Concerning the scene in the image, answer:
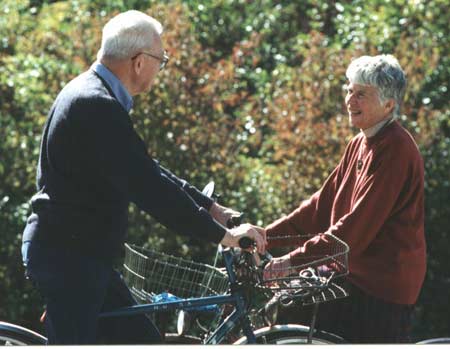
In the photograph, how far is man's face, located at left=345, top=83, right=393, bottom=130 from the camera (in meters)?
4.92

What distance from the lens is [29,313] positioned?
7.99 meters

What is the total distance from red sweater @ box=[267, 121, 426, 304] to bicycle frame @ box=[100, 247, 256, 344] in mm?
299

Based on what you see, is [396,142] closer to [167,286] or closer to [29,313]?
[167,286]

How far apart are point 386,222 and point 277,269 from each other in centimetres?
52

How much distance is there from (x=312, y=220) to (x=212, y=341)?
838 mm

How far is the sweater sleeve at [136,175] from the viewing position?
4277 millimetres

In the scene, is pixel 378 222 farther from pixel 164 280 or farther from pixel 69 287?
pixel 69 287

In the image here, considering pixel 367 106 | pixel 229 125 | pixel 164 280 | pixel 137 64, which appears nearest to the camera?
pixel 137 64

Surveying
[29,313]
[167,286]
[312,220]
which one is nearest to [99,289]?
[167,286]

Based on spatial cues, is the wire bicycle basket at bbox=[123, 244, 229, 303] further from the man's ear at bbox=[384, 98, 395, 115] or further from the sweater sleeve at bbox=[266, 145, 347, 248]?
the man's ear at bbox=[384, 98, 395, 115]

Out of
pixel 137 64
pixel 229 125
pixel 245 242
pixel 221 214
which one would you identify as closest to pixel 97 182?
pixel 137 64

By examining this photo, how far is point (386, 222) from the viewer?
4.88m

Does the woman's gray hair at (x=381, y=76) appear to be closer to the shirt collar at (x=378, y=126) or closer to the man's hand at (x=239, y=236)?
the shirt collar at (x=378, y=126)

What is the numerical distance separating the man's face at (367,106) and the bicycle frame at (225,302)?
82cm
